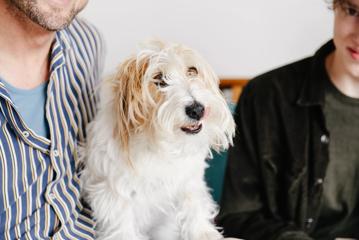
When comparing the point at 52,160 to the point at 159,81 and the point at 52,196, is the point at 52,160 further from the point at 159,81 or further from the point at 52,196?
the point at 159,81

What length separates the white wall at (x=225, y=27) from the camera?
218 cm

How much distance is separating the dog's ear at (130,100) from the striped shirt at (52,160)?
22 centimetres

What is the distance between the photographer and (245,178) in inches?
74.1

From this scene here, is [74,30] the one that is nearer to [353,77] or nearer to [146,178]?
[146,178]

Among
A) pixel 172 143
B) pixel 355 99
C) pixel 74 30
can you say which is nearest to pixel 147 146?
pixel 172 143

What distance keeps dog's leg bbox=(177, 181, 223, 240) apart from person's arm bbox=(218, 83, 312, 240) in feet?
0.97

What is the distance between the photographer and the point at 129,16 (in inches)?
85.9

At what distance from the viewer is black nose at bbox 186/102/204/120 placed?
134 cm

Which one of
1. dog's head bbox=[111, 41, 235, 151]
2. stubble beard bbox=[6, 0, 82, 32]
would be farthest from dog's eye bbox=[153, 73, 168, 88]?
stubble beard bbox=[6, 0, 82, 32]

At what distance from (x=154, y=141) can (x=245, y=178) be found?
0.58 m

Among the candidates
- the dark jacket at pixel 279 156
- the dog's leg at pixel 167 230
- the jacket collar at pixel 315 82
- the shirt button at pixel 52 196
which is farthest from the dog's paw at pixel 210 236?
the jacket collar at pixel 315 82

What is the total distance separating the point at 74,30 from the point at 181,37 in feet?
2.02

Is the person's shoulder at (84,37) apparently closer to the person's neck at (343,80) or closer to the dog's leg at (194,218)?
the dog's leg at (194,218)

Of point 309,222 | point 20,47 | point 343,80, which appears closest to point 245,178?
point 309,222
